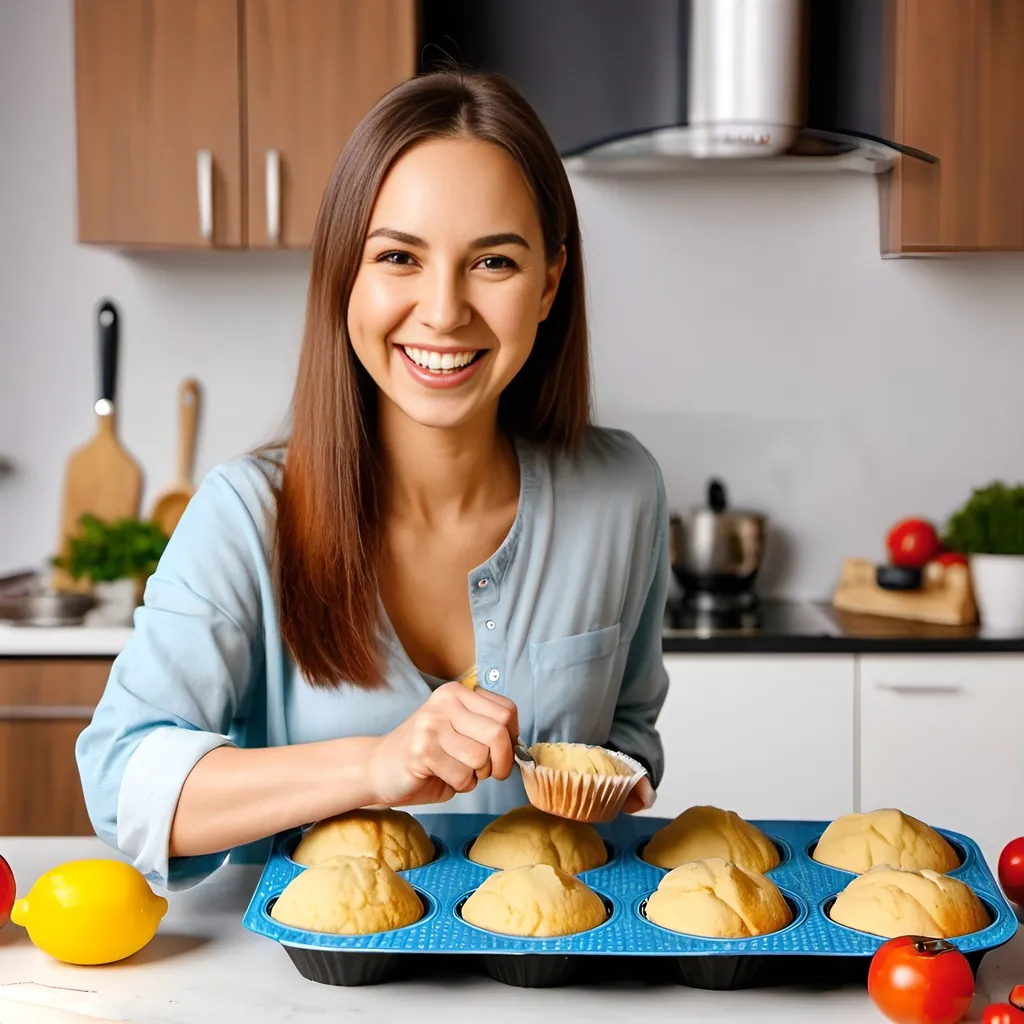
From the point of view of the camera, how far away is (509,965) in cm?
97

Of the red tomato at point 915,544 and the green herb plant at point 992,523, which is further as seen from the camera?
the red tomato at point 915,544

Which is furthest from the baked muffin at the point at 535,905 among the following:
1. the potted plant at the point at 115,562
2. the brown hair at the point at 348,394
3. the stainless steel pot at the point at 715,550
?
the stainless steel pot at the point at 715,550

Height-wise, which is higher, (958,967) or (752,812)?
(958,967)

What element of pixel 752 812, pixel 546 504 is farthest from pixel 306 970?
pixel 752 812

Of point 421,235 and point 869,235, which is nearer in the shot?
point 421,235

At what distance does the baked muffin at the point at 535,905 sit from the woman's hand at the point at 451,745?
Answer: 8 cm

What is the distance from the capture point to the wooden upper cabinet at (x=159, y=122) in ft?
8.77

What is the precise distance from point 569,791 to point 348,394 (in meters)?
0.49

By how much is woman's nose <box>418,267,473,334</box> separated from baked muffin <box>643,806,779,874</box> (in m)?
0.50

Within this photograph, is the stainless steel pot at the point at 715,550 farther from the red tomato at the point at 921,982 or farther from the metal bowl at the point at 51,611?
the red tomato at the point at 921,982

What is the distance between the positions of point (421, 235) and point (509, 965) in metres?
0.65

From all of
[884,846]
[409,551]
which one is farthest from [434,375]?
[884,846]

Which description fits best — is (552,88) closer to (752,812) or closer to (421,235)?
(752,812)

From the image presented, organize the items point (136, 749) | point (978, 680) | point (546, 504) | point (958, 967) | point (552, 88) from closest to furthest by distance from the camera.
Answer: point (958, 967), point (136, 749), point (546, 504), point (978, 680), point (552, 88)
